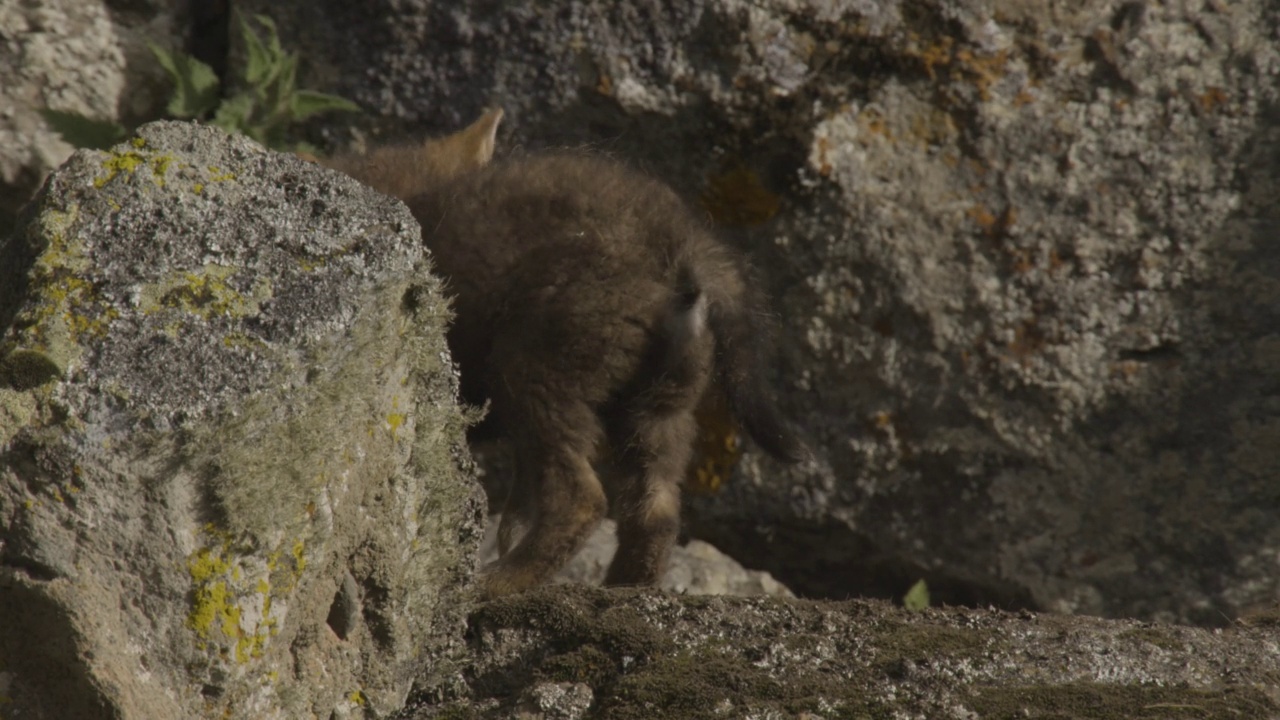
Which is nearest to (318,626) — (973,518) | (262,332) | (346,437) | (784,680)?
(346,437)

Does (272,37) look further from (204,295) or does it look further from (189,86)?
(204,295)

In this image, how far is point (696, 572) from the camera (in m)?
5.47

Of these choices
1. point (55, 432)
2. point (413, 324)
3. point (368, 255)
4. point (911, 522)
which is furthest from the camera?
point (911, 522)

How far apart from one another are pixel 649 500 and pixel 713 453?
101cm

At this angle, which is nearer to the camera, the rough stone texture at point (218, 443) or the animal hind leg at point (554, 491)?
the rough stone texture at point (218, 443)

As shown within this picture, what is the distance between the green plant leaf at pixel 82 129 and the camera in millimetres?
5426

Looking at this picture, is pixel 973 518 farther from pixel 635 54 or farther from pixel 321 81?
pixel 321 81

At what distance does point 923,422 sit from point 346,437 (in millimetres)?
2969

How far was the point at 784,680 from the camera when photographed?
10.3ft

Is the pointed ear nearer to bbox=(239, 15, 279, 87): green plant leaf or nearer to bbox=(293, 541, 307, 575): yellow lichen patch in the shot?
bbox=(239, 15, 279, 87): green plant leaf

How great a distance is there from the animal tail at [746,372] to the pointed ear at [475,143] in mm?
1180

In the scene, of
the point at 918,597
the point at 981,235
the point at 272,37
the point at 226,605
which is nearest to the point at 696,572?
the point at 918,597

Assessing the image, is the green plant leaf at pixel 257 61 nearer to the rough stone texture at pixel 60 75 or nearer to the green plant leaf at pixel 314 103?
the green plant leaf at pixel 314 103

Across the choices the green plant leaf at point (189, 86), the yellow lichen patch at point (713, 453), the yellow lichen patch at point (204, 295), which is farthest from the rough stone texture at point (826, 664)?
the green plant leaf at point (189, 86)
